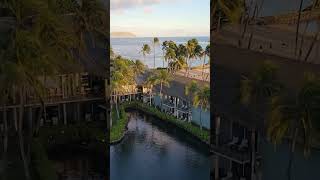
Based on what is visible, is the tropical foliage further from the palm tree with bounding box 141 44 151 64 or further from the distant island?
the palm tree with bounding box 141 44 151 64

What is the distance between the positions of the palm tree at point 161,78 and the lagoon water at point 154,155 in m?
0.39

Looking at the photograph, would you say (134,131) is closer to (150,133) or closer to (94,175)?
(150,133)

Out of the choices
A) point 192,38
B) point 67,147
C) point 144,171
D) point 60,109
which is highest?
point 192,38

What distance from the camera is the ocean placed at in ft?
15.4

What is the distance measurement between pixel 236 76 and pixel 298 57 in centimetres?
64

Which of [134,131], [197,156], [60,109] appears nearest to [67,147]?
[60,109]

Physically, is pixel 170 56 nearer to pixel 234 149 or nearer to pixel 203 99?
pixel 203 99

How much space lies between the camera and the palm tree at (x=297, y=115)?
12.7 feet

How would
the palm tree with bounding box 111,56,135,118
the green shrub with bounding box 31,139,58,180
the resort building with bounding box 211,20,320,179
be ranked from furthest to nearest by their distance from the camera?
the palm tree with bounding box 111,56,135,118
the green shrub with bounding box 31,139,58,180
the resort building with bounding box 211,20,320,179

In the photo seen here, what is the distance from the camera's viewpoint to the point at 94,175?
15.0ft

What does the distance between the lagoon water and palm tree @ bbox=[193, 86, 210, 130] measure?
40 cm

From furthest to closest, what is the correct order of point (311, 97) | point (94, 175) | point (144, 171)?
point (144, 171), point (94, 175), point (311, 97)

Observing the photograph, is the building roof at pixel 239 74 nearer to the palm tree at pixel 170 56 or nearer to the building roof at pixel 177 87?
the building roof at pixel 177 87

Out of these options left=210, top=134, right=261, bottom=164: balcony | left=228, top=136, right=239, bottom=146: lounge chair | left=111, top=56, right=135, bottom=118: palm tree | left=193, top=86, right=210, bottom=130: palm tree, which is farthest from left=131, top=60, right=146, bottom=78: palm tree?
left=228, top=136, right=239, bottom=146: lounge chair
